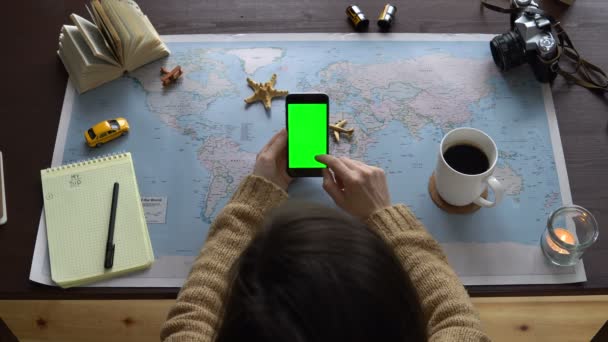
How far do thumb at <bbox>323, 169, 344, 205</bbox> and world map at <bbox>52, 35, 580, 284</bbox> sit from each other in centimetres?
2

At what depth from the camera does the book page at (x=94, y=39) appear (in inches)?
40.8

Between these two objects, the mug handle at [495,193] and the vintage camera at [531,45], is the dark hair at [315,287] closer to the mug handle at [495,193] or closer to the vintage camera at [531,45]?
the mug handle at [495,193]

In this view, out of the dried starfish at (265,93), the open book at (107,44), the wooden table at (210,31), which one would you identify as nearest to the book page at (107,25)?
the open book at (107,44)

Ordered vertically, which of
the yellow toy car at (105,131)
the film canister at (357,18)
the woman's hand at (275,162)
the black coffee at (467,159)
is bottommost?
the black coffee at (467,159)

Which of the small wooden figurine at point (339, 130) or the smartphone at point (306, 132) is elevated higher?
the smartphone at point (306, 132)

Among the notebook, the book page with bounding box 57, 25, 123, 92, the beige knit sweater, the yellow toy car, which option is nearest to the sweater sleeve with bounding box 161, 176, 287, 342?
the beige knit sweater

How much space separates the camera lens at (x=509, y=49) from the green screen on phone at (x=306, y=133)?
0.36 meters

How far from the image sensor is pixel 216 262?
86cm

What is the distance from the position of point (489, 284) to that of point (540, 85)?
1.30 ft

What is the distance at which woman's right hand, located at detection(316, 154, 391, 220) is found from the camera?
92cm

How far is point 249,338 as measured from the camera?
0.52 meters

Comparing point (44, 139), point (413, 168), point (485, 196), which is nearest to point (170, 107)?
point (44, 139)

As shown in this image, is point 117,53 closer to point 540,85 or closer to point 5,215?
point 5,215

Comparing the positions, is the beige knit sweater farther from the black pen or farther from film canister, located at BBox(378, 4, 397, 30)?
film canister, located at BBox(378, 4, 397, 30)
